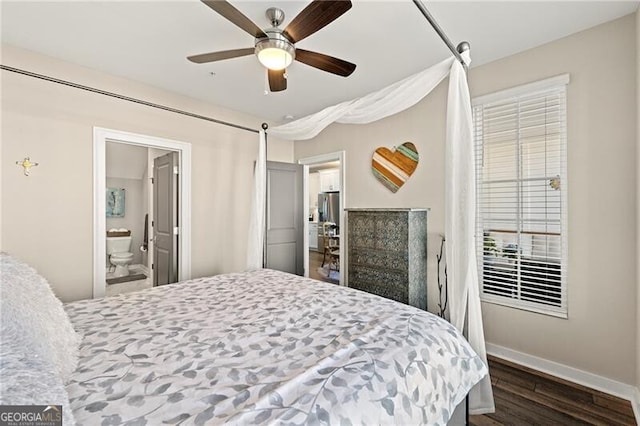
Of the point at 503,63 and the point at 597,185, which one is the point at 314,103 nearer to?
the point at 503,63

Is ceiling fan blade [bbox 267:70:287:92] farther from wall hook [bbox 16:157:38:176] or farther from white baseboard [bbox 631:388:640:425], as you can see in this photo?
white baseboard [bbox 631:388:640:425]

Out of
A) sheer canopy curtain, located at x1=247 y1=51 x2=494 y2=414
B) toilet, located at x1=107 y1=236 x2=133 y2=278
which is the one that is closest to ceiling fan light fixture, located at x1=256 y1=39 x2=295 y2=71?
sheer canopy curtain, located at x1=247 y1=51 x2=494 y2=414

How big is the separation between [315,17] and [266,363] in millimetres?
1790

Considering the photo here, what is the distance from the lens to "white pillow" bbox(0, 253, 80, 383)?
0.96 meters

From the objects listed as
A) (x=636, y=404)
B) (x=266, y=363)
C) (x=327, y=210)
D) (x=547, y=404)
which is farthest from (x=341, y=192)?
(x=327, y=210)

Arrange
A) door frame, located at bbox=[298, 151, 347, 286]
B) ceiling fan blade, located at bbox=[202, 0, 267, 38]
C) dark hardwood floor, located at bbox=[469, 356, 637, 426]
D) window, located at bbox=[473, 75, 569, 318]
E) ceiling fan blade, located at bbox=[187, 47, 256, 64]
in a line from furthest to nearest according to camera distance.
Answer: door frame, located at bbox=[298, 151, 347, 286] < window, located at bbox=[473, 75, 569, 318] < ceiling fan blade, located at bbox=[187, 47, 256, 64] < dark hardwood floor, located at bbox=[469, 356, 637, 426] < ceiling fan blade, located at bbox=[202, 0, 267, 38]

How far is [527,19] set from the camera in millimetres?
2096

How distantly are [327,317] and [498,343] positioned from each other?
6.58 ft

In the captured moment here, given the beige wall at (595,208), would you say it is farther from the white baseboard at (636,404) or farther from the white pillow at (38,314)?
the white pillow at (38,314)

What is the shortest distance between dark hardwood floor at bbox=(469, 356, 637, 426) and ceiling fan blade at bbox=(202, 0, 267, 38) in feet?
9.19

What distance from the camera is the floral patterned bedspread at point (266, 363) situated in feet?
2.95

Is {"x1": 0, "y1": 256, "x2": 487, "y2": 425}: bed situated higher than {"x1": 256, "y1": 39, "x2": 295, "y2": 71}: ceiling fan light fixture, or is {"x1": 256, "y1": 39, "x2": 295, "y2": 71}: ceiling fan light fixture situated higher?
{"x1": 256, "y1": 39, "x2": 295, "y2": 71}: ceiling fan light fixture

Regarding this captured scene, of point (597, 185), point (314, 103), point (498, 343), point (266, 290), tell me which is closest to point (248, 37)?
point (314, 103)

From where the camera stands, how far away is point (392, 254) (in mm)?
3004
